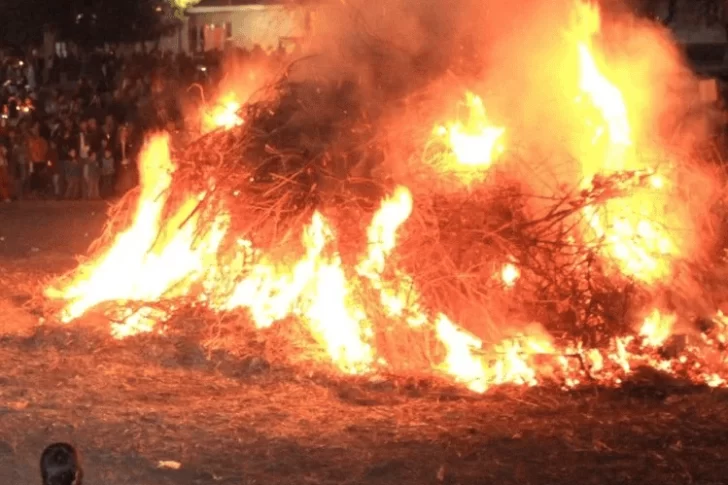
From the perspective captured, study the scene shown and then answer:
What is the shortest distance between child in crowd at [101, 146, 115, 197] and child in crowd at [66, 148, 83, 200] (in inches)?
14.8

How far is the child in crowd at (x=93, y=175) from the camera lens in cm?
1816

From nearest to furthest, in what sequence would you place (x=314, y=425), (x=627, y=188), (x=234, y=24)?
(x=314, y=425)
(x=627, y=188)
(x=234, y=24)

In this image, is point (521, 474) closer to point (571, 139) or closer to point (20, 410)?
point (20, 410)

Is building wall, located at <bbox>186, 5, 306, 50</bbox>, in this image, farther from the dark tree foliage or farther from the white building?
the dark tree foliage

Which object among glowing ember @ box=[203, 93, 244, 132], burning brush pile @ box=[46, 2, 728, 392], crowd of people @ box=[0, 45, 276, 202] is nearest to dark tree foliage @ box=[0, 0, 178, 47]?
crowd of people @ box=[0, 45, 276, 202]

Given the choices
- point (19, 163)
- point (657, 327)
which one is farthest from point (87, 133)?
point (657, 327)

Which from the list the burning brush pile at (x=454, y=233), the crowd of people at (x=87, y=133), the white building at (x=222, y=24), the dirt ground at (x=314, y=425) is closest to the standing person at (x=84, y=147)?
the crowd of people at (x=87, y=133)

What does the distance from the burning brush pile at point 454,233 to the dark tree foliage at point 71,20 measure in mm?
17902

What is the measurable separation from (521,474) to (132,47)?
2414cm

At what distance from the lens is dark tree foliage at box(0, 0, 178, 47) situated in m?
25.9

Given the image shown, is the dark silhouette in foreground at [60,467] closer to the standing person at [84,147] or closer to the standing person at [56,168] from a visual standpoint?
the standing person at [84,147]

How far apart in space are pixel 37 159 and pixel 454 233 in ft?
39.6

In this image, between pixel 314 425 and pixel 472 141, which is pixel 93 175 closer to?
pixel 472 141

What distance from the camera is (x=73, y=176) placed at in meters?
18.3
